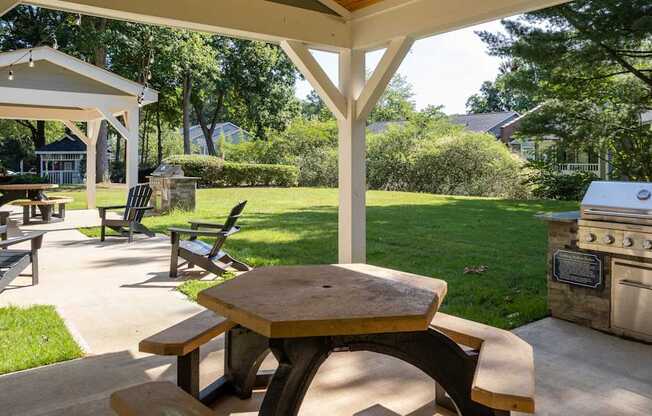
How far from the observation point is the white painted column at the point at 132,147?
9742 millimetres

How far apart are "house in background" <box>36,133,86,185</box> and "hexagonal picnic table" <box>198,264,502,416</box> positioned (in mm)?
31176

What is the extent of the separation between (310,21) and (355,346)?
3123 mm

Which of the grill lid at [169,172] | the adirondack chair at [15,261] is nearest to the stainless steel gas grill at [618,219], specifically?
the adirondack chair at [15,261]

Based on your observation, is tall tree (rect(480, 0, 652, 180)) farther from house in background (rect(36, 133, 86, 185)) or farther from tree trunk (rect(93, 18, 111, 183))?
house in background (rect(36, 133, 86, 185))

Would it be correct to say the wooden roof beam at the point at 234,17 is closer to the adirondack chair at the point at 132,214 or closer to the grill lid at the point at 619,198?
the grill lid at the point at 619,198

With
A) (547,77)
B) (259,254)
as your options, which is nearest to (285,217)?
(259,254)

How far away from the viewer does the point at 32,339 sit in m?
3.46

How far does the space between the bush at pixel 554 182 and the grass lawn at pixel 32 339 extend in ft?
40.4

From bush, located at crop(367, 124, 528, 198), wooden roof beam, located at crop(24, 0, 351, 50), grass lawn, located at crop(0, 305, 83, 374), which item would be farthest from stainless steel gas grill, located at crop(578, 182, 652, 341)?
bush, located at crop(367, 124, 528, 198)

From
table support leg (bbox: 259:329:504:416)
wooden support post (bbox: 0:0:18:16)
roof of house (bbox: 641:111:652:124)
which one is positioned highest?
roof of house (bbox: 641:111:652:124)

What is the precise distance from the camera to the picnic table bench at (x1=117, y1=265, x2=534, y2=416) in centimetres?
173

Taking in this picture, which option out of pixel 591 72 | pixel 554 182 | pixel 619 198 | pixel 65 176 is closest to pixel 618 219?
pixel 619 198

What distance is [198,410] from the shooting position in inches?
68.6

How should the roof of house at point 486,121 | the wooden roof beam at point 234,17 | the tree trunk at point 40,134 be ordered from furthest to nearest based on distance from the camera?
1. the roof of house at point 486,121
2. the tree trunk at point 40,134
3. the wooden roof beam at point 234,17
